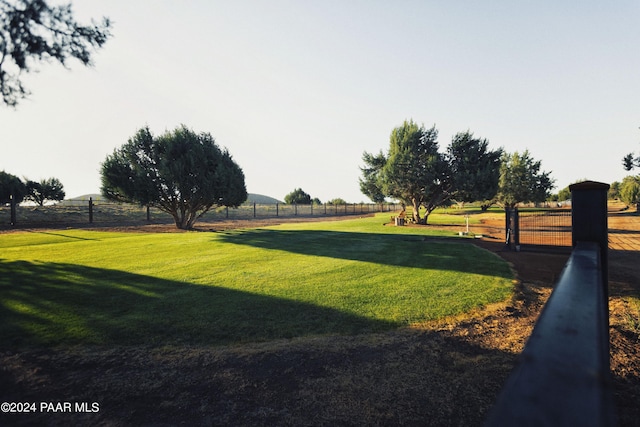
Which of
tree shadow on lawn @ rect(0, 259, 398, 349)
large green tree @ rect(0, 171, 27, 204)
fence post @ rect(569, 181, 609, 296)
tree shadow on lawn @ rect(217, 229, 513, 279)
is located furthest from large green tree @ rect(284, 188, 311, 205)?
fence post @ rect(569, 181, 609, 296)

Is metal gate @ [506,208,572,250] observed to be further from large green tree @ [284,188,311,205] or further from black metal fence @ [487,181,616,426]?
large green tree @ [284,188,311,205]

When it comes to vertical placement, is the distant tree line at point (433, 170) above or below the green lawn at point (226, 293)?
above

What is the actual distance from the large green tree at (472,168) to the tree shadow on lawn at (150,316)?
22410 mm

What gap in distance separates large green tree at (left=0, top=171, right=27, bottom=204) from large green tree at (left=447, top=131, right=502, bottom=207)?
169ft

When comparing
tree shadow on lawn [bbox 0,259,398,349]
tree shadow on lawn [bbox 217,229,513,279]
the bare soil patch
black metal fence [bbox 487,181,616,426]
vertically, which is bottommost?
the bare soil patch

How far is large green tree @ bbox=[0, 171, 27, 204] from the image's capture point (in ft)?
119

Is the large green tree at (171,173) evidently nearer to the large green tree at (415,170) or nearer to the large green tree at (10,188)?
the large green tree at (415,170)

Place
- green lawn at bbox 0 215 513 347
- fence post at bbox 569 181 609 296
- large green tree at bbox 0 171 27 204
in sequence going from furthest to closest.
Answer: large green tree at bbox 0 171 27 204 → green lawn at bbox 0 215 513 347 → fence post at bbox 569 181 609 296

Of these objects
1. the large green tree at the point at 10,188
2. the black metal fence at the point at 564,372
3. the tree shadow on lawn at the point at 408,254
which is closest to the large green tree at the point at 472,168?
the tree shadow on lawn at the point at 408,254

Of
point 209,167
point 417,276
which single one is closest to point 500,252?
point 417,276

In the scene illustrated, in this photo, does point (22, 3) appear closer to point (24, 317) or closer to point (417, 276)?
point (24, 317)

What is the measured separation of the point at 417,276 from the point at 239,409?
555 cm

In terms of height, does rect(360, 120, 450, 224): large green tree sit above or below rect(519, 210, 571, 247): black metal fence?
above

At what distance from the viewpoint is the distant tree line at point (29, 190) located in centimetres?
3656
